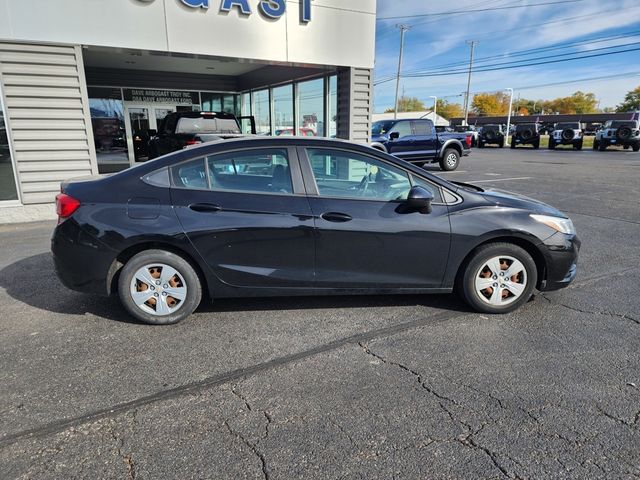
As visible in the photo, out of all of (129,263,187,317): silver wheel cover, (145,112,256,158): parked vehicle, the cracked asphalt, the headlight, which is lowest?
the cracked asphalt

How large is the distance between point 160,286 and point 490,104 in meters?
132

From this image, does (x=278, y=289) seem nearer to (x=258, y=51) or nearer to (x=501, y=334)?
(x=501, y=334)

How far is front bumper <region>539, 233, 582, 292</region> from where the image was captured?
3.89m

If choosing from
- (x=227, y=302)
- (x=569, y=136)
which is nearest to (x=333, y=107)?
(x=227, y=302)

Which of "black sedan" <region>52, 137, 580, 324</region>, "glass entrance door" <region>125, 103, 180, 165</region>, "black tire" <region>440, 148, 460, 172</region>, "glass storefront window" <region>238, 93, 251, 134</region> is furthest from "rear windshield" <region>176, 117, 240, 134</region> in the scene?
"black tire" <region>440, 148, 460, 172</region>

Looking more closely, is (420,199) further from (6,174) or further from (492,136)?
(492,136)

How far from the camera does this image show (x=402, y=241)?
12.3 ft

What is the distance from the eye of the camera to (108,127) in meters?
15.7

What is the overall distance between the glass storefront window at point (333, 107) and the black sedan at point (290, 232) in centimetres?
732

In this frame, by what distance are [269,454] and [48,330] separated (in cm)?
245

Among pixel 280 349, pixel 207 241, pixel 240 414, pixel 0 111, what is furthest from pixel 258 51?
pixel 240 414

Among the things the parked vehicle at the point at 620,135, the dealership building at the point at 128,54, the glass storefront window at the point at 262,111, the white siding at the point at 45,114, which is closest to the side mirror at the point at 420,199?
the dealership building at the point at 128,54

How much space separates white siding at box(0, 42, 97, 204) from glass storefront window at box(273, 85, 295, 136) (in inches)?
258

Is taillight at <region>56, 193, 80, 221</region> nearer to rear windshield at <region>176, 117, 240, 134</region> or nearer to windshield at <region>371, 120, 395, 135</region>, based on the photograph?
rear windshield at <region>176, 117, 240, 134</region>
